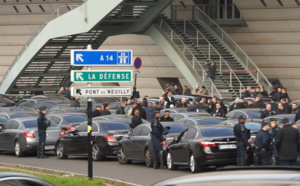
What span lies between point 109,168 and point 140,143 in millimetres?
1314

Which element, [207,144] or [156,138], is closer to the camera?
[207,144]

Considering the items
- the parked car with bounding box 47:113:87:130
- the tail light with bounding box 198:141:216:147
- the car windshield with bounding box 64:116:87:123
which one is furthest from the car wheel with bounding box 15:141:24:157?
the tail light with bounding box 198:141:216:147

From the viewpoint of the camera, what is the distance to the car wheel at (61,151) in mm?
30759

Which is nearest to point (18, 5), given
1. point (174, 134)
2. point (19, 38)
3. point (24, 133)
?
point (19, 38)

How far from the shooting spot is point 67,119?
112ft

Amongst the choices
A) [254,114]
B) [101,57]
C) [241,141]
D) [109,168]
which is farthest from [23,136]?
[101,57]

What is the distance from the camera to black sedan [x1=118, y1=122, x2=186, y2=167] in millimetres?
27547

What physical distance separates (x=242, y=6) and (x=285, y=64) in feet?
14.2

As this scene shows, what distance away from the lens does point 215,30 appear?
177 ft

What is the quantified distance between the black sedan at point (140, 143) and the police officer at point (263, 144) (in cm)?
445

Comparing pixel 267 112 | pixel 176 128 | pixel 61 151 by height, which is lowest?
pixel 61 151

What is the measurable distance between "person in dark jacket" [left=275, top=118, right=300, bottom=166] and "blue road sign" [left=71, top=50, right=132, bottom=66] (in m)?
Result: 3.79

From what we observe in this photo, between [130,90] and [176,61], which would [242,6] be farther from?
[130,90]

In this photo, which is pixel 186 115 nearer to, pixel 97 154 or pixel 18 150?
pixel 97 154
